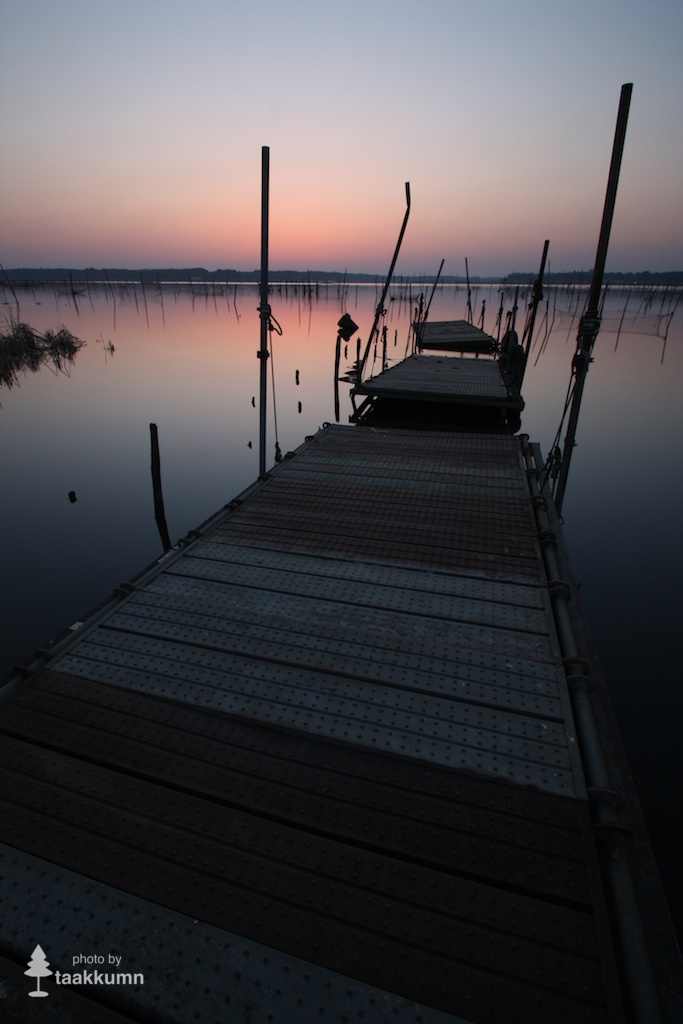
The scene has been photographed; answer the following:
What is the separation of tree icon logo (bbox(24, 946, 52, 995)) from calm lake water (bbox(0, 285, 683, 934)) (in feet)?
18.4

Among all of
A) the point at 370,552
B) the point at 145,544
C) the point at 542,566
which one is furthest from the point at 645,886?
the point at 145,544

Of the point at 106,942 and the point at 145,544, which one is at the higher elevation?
the point at 106,942

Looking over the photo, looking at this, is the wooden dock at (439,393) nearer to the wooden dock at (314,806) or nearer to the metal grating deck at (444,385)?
the metal grating deck at (444,385)

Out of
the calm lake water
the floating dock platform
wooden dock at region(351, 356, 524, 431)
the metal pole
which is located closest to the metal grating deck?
wooden dock at region(351, 356, 524, 431)

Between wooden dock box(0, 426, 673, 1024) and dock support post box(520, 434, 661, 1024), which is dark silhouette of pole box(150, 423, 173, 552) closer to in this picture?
wooden dock box(0, 426, 673, 1024)

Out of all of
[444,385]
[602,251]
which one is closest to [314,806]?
[602,251]

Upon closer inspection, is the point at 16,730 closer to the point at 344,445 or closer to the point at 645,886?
the point at 645,886

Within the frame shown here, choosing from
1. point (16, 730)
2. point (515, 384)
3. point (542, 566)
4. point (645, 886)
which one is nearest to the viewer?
point (645, 886)

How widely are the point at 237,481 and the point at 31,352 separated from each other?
22628 mm

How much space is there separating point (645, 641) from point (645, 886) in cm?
706

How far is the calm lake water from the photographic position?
8297 mm

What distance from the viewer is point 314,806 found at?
130 inches

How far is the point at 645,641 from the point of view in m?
8.92

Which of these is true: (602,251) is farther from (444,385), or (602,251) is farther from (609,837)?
(444,385)
